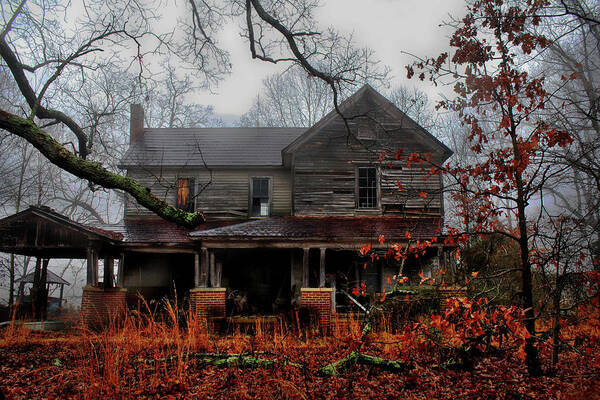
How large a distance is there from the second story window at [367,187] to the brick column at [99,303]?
9954 mm

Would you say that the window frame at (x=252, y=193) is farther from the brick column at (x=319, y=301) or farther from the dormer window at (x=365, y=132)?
the brick column at (x=319, y=301)

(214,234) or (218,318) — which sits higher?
(214,234)

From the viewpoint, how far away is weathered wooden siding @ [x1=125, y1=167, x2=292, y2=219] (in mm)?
19797

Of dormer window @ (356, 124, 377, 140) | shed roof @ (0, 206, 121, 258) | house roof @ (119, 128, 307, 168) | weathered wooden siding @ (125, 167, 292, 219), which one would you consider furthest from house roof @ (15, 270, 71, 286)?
dormer window @ (356, 124, 377, 140)

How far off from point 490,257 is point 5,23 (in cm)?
1520

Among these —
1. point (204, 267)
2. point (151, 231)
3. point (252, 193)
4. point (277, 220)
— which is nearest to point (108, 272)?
point (151, 231)

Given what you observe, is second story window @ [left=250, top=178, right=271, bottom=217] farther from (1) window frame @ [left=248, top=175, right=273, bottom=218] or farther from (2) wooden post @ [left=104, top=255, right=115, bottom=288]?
(2) wooden post @ [left=104, top=255, right=115, bottom=288]

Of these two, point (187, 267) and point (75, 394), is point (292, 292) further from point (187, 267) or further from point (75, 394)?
point (75, 394)

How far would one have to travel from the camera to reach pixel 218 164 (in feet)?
65.7

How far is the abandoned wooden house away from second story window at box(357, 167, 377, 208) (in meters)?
0.04

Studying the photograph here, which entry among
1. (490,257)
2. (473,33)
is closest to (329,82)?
(473,33)

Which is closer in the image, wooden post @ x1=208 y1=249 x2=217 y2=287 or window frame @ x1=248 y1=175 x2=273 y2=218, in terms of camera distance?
wooden post @ x1=208 y1=249 x2=217 y2=287

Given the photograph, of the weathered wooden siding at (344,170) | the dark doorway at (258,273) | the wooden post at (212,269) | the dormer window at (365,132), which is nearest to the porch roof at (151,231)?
the wooden post at (212,269)

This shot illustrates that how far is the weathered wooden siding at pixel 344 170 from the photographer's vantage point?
17609 millimetres
